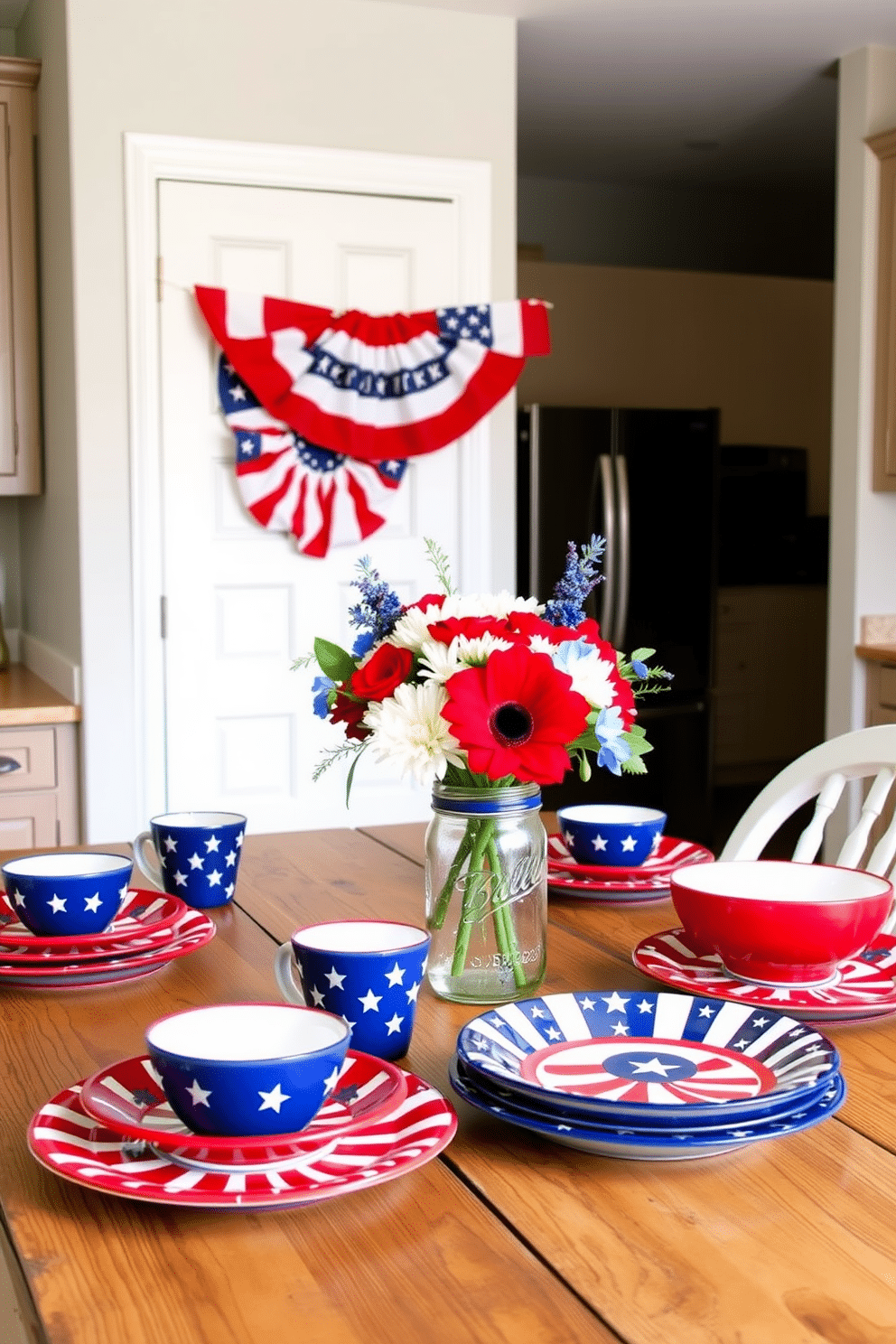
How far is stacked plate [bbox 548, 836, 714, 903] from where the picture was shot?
5.06 ft

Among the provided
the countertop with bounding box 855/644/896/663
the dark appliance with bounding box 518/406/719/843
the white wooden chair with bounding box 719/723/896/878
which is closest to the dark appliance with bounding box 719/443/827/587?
the dark appliance with bounding box 518/406/719/843

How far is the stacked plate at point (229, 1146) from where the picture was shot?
783 millimetres

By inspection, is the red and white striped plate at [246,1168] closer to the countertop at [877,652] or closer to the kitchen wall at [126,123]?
the kitchen wall at [126,123]

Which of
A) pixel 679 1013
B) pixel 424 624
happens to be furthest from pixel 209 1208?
pixel 424 624

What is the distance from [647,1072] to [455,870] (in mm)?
258

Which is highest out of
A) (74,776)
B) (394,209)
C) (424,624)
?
(394,209)

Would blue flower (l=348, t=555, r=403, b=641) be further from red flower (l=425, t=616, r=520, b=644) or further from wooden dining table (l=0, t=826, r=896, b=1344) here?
wooden dining table (l=0, t=826, r=896, b=1344)

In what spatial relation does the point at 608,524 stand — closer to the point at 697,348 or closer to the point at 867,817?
the point at 697,348

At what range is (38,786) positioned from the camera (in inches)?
126

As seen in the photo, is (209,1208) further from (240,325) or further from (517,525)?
(517,525)

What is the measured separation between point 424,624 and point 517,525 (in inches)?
137

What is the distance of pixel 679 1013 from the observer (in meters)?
1.05

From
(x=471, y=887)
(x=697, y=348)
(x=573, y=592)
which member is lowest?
(x=471, y=887)

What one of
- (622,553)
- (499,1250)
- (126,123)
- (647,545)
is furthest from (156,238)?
(499,1250)
